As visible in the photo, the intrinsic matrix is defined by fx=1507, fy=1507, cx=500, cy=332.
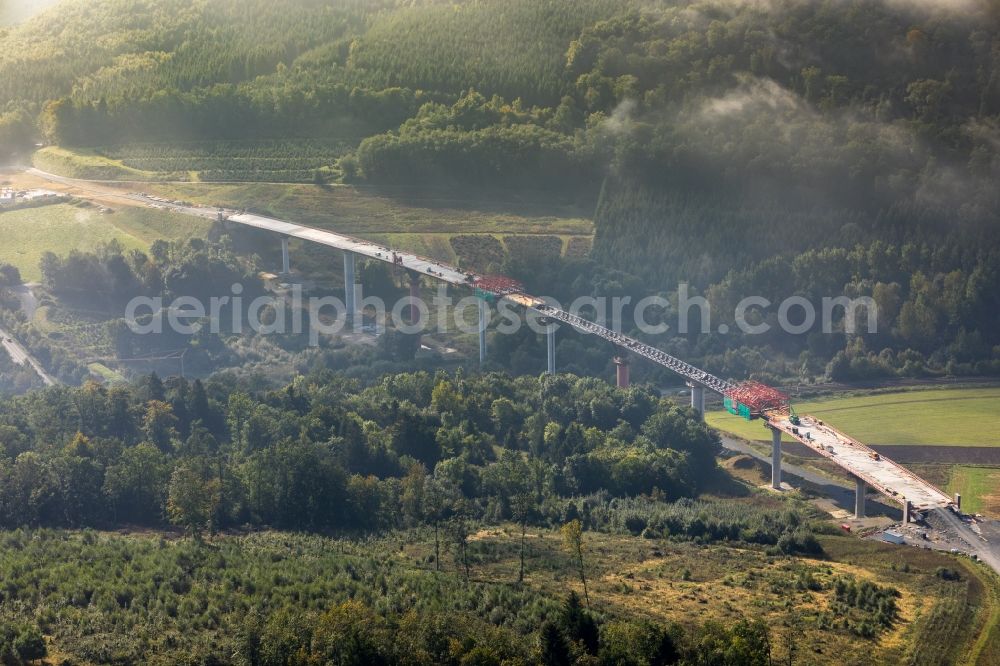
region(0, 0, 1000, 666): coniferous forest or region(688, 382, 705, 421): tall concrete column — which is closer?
region(0, 0, 1000, 666): coniferous forest

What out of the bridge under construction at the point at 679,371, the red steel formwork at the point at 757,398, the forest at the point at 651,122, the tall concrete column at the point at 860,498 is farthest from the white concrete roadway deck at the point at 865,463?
the forest at the point at 651,122

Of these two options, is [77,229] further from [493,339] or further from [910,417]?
[910,417]

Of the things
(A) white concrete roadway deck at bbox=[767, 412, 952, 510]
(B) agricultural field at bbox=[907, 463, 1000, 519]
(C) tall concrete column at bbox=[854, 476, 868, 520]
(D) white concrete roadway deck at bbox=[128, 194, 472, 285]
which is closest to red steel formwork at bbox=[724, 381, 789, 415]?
(A) white concrete roadway deck at bbox=[767, 412, 952, 510]

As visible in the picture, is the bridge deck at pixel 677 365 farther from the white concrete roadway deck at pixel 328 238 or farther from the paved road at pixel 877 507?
the paved road at pixel 877 507

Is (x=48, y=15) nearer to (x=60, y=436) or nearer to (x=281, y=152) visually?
(x=281, y=152)

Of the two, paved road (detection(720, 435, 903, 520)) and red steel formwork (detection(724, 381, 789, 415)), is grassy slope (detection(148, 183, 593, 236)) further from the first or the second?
paved road (detection(720, 435, 903, 520))

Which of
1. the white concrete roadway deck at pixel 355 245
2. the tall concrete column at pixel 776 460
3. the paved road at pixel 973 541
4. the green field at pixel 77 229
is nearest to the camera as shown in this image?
the paved road at pixel 973 541
